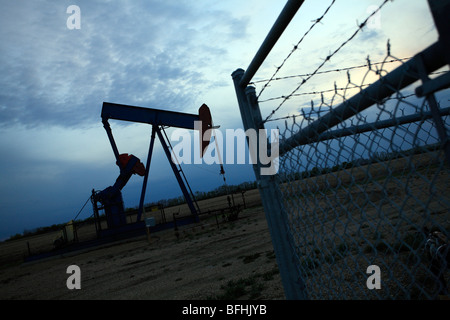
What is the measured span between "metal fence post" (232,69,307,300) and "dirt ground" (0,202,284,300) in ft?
6.76

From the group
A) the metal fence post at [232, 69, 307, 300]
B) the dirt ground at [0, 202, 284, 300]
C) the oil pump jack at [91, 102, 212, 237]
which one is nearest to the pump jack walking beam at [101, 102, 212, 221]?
the oil pump jack at [91, 102, 212, 237]

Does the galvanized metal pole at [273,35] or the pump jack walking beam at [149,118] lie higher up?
the pump jack walking beam at [149,118]

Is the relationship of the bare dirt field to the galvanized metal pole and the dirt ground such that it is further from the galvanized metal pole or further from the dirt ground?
the galvanized metal pole

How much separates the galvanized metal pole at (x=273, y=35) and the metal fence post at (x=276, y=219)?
16 centimetres

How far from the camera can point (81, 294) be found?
6.38m

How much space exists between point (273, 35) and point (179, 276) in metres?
5.56

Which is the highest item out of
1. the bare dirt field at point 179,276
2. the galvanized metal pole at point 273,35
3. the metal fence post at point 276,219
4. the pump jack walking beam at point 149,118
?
the pump jack walking beam at point 149,118

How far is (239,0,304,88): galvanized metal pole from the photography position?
1430mm

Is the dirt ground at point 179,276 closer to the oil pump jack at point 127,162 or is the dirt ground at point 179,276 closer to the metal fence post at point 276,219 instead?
the metal fence post at point 276,219

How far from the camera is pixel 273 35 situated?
1620 mm

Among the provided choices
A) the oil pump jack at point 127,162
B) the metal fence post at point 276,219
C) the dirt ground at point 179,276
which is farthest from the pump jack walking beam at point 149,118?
the metal fence post at point 276,219

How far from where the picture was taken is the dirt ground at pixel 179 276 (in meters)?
4.60
